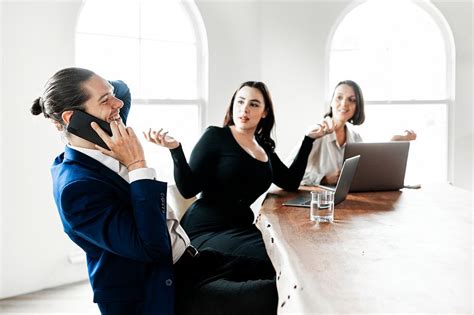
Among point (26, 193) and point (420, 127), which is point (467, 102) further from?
point (26, 193)

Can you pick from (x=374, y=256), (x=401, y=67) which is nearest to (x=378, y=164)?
(x=374, y=256)

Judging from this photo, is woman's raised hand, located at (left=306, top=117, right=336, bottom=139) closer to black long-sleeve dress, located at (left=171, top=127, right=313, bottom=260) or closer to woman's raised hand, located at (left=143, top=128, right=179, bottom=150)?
black long-sleeve dress, located at (left=171, top=127, right=313, bottom=260)

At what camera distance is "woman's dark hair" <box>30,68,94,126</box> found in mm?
1618

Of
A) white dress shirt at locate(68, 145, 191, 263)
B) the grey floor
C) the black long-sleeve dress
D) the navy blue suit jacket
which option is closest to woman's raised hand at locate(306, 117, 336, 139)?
the black long-sleeve dress

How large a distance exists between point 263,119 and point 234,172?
542 millimetres

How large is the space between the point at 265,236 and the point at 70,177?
2.51 ft

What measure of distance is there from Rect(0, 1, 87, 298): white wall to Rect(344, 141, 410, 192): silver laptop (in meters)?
2.01

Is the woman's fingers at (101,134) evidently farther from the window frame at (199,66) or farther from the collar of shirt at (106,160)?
the window frame at (199,66)

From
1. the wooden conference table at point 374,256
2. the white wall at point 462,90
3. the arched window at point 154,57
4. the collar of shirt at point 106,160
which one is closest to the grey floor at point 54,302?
the arched window at point 154,57

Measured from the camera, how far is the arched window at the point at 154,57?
388 cm

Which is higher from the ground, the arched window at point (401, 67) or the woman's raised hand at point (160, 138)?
the arched window at point (401, 67)

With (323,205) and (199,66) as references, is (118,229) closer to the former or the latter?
(323,205)

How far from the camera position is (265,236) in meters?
1.99

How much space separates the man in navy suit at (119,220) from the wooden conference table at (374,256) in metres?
0.25
